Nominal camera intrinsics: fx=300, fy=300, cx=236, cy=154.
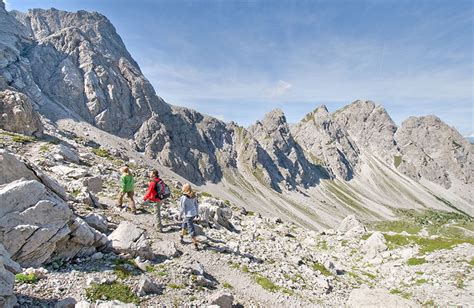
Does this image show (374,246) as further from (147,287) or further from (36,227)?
(36,227)

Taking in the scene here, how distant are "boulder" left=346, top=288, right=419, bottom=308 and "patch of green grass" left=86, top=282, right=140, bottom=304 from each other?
15.1 metres

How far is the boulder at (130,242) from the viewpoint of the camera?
17.5 meters

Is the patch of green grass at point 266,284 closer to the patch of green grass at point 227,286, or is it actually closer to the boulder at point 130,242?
the patch of green grass at point 227,286

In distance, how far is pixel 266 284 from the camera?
2023cm

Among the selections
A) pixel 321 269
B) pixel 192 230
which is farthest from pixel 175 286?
pixel 321 269

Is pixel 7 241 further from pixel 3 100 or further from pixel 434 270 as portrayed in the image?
pixel 3 100

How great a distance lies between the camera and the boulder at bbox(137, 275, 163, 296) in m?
14.3

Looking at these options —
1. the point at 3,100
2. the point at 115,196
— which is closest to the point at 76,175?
the point at 115,196

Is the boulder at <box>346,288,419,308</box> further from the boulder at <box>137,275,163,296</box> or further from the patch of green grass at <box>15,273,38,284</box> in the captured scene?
the patch of green grass at <box>15,273,38,284</box>

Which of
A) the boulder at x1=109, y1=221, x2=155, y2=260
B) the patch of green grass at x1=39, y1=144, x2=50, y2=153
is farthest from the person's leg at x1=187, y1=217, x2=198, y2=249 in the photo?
the patch of green grass at x1=39, y1=144, x2=50, y2=153

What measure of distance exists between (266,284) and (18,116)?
64.7 meters

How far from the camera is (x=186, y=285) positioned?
652 inches

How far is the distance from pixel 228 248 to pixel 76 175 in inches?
726

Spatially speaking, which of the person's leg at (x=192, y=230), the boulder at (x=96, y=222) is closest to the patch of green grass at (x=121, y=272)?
the boulder at (x=96, y=222)
